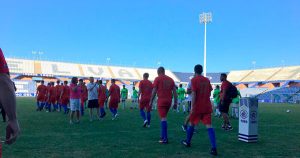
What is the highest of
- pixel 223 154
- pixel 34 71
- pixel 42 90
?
pixel 34 71

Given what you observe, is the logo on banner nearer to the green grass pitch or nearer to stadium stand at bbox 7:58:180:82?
the green grass pitch

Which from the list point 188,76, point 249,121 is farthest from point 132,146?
point 188,76

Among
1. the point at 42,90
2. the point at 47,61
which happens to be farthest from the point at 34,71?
the point at 42,90

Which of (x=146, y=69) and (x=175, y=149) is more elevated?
(x=146, y=69)

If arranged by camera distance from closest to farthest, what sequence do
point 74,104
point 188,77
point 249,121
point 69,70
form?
point 249,121
point 74,104
point 69,70
point 188,77

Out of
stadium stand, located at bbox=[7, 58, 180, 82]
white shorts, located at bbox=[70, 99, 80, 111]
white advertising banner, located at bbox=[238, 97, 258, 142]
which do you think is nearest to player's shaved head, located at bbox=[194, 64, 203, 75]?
white advertising banner, located at bbox=[238, 97, 258, 142]

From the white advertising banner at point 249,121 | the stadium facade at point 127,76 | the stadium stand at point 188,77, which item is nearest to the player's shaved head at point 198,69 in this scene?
the white advertising banner at point 249,121

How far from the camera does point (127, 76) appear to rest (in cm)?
7300

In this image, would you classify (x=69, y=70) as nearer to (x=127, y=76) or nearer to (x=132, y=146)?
(x=127, y=76)

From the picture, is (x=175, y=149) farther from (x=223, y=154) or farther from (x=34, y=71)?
(x=34, y=71)

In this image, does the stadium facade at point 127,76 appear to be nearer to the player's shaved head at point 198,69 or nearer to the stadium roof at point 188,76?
the stadium roof at point 188,76

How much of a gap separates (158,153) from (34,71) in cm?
6230

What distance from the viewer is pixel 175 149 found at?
7.00 metres

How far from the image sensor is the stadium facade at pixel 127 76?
5512 centimetres
